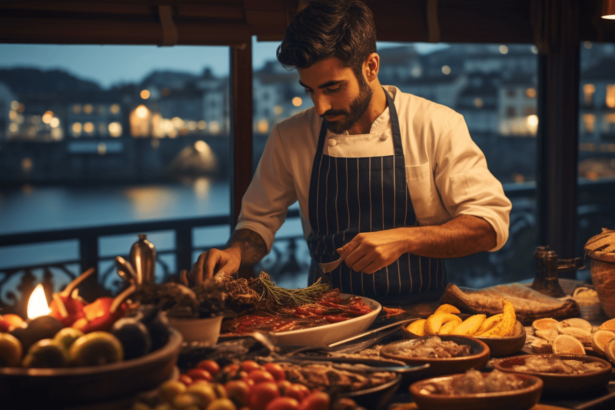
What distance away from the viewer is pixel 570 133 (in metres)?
4.00

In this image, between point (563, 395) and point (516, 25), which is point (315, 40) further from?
point (516, 25)

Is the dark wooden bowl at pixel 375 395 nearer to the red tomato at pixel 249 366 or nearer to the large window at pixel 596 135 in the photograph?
the red tomato at pixel 249 366

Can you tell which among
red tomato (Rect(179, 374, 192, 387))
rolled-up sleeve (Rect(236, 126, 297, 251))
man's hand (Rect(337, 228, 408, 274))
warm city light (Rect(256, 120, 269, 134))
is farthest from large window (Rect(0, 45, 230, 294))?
red tomato (Rect(179, 374, 192, 387))

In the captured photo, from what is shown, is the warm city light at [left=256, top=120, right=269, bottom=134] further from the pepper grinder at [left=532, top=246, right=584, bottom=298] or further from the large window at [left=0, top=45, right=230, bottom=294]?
the pepper grinder at [left=532, top=246, right=584, bottom=298]

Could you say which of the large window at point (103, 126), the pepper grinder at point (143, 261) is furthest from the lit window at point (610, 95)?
the large window at point (103, 126)

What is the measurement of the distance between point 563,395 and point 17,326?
1.16 meters

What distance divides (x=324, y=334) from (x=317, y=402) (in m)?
0.53

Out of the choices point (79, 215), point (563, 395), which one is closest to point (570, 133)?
point (563, 395)

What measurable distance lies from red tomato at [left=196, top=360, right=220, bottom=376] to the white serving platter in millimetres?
281

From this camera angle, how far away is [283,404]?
93 cm

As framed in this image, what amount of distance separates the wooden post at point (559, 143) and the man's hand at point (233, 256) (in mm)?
2601

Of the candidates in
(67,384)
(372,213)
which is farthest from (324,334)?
(372,213)

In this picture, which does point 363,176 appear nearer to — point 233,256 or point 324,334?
point 233,256

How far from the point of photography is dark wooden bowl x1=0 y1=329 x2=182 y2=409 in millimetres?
835
